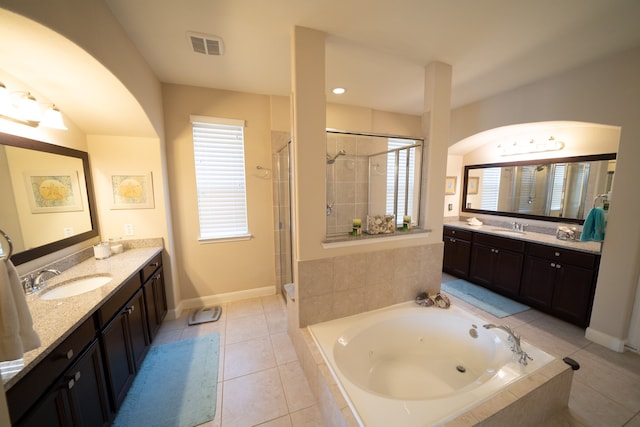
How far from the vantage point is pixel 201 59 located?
2.07 metres

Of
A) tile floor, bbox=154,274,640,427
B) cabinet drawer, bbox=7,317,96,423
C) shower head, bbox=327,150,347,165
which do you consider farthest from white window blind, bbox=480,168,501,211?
cabinet drawer, bbox=7,317,96,423

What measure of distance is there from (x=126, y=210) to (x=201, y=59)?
5.55ft

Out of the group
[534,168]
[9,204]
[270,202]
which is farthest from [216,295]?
[534,168]

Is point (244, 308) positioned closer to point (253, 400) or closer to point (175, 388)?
point (175, 388)

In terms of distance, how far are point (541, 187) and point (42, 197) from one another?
5318 mm

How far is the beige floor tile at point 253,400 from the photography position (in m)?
1.54

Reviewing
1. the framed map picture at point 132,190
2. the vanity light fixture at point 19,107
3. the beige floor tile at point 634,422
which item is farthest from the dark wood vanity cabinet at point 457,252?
the vanity light fixture at point 19,107

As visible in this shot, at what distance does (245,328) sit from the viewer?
8.18 ft

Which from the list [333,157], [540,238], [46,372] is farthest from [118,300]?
[540,238]

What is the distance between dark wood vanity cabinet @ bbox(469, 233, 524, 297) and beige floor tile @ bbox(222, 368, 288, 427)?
3.09 metres

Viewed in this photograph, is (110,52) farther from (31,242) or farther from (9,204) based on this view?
(31,242)

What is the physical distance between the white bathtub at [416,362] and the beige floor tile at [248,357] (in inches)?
23.8

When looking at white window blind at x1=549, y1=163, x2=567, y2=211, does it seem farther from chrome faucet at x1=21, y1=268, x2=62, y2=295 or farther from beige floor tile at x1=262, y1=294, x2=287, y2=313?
chrome faucet at x1=21, y1=268, x2=62, y2=295

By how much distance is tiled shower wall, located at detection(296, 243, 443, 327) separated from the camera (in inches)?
74.6
